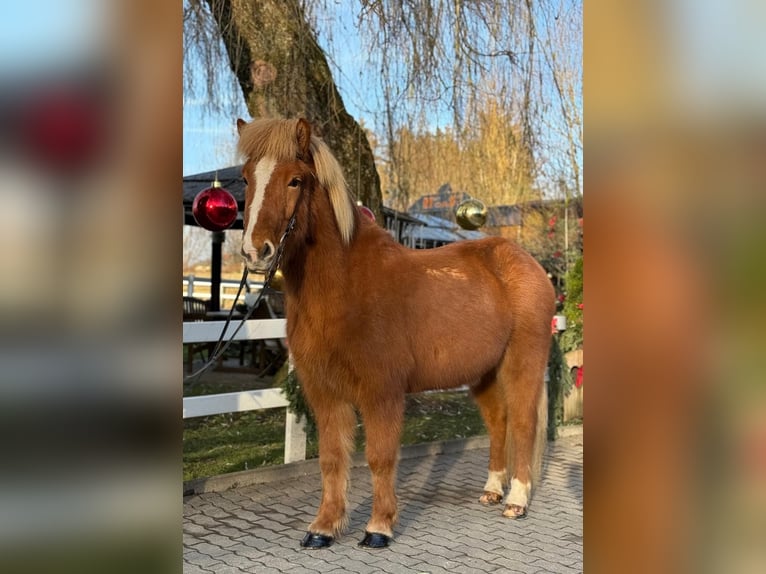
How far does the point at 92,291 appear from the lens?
0.58m

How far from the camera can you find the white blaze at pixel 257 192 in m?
3.20

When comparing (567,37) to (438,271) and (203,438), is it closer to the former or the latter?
(438,271)

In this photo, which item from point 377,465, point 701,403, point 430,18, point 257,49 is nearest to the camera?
point 701,403

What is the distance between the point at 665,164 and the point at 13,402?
0.56m

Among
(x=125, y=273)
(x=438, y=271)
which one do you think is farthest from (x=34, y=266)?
(x=438, y=271)

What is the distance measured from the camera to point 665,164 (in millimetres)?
542

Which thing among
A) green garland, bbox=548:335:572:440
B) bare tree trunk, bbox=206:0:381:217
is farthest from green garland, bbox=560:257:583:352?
bare tree trunk, bbox=206:0:381:217

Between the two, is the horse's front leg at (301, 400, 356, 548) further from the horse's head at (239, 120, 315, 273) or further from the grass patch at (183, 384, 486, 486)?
the grass patch at (183, 384, 486, 486)

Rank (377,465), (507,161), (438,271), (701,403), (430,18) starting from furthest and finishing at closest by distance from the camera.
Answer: (507,161) < (430,18) < (438,271) < (377,465) < (701,403)

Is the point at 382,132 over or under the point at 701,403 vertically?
over

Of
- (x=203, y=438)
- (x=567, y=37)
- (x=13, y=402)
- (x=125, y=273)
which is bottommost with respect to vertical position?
(x=203, y=438)

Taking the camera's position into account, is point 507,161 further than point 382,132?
Yes

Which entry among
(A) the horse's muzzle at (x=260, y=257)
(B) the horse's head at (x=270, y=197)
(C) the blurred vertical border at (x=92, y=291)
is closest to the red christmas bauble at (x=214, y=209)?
(B) the horse's head at (x=270, y=197)

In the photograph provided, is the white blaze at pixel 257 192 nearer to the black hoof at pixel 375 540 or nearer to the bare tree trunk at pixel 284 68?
the black hoof at pixel 375 540
